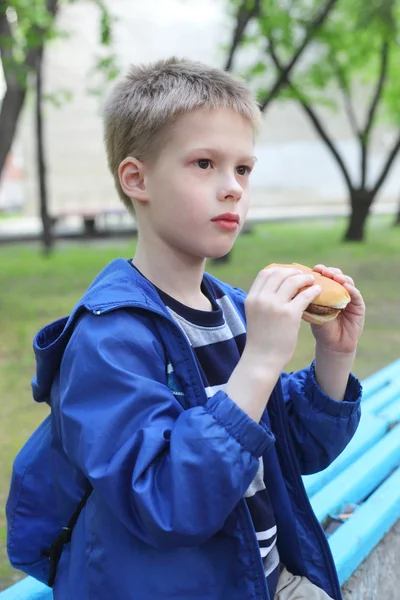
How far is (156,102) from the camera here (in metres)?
1.44

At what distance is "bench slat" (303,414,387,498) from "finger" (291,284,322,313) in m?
1.56

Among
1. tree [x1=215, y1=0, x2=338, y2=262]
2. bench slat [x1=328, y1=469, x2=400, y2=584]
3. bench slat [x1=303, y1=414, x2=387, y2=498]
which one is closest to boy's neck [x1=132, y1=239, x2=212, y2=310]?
bench slat [x1=328, y1=469, x2=400, y2=584]

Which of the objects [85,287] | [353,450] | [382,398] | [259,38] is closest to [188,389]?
[353,450]

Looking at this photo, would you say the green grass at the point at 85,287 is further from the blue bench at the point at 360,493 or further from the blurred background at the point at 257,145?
the blue bench at the point at 360,493

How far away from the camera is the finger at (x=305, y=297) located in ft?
4.20

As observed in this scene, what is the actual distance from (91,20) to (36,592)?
125ft

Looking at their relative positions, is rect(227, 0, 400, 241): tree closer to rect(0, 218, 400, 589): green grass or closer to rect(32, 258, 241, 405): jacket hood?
rect(0, 218, 400, 589): green grass

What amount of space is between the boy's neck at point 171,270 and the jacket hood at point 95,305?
4cm

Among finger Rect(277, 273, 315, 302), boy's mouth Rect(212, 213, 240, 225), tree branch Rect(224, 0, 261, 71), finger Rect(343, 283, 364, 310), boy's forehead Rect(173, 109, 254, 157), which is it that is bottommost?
tree branch Rect(224, 0, 261, 71)

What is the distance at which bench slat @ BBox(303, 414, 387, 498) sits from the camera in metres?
2.74

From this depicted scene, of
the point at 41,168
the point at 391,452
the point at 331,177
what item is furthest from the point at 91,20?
the point at 391,452

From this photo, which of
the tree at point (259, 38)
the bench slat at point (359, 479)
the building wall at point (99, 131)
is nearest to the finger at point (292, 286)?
the bench slat at point (359, 479)

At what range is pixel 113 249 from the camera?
15.5m

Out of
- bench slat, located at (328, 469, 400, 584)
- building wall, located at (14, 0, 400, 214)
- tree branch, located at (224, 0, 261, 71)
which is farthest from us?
building wall, located at (14, 0, 400, 214)
